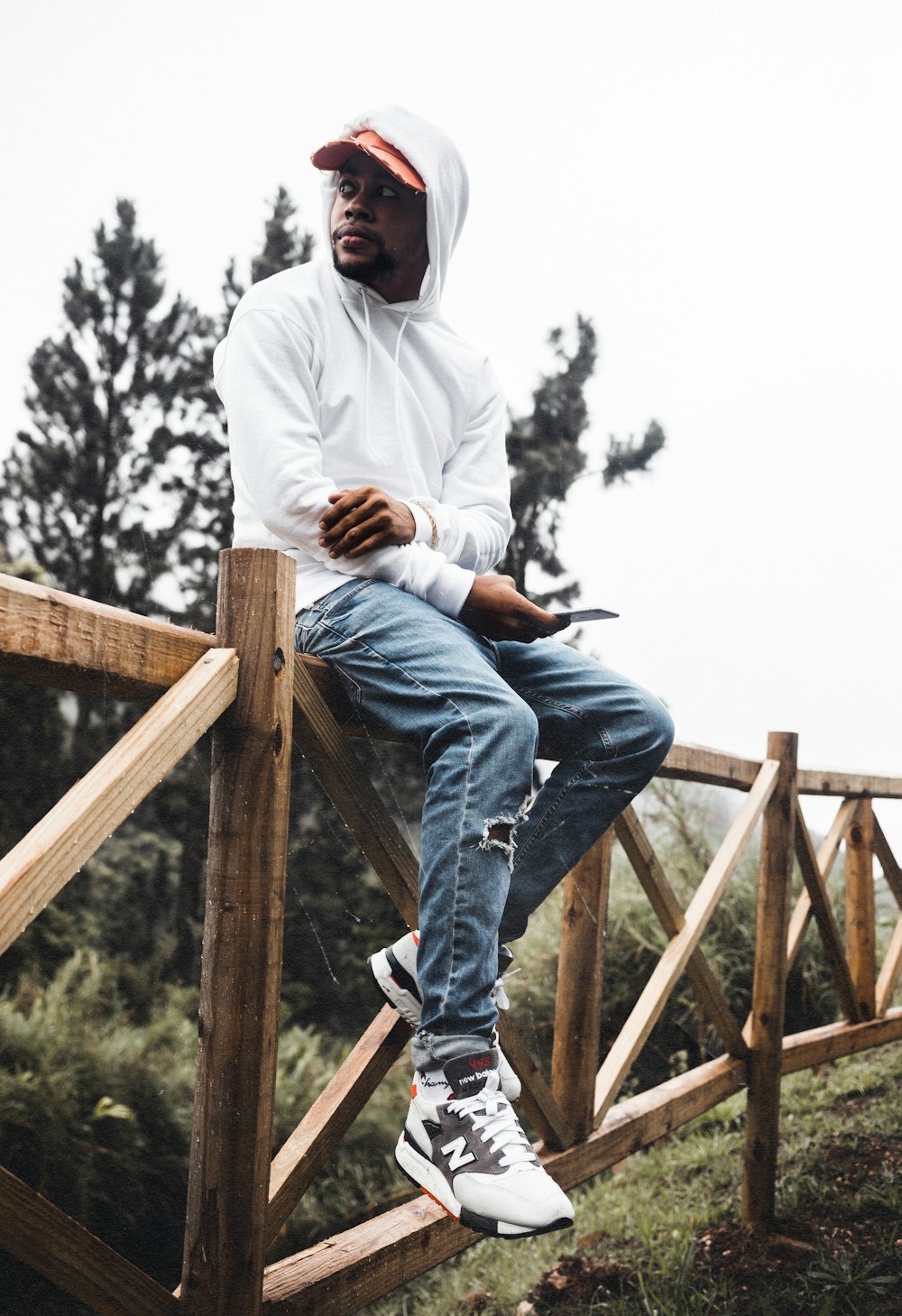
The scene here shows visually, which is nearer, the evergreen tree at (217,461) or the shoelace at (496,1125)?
the shoelace at (496,1125)

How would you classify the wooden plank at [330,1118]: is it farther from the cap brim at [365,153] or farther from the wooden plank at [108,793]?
the cap brim at [365,153]

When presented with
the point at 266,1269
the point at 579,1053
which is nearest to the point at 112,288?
the point at 579,1053

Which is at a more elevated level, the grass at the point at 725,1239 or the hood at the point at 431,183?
the hood at the point at 431,183

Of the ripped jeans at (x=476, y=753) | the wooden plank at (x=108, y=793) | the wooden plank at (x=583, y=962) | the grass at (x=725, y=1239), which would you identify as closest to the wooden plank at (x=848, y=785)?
the grass at (x=725, y=1239)

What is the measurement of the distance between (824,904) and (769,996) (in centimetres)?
61

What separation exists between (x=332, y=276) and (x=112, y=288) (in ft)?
19.2

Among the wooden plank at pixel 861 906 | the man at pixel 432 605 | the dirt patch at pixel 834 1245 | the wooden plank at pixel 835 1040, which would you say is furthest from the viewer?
the wooden plank at pixel 861 906

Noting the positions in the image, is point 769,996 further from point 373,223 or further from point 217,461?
point 217,461

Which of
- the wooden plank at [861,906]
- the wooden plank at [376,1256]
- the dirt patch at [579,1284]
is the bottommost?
the dirt patch at [579,1284]

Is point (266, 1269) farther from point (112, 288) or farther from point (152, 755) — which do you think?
point (112, 288)

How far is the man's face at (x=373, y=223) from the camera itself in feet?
6.17

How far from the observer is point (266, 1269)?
1623mm

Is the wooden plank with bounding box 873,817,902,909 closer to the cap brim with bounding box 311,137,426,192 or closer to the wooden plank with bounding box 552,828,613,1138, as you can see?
the wooden plank with bounding box 552,828,613,1138

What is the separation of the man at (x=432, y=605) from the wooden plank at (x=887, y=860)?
3030 mm
